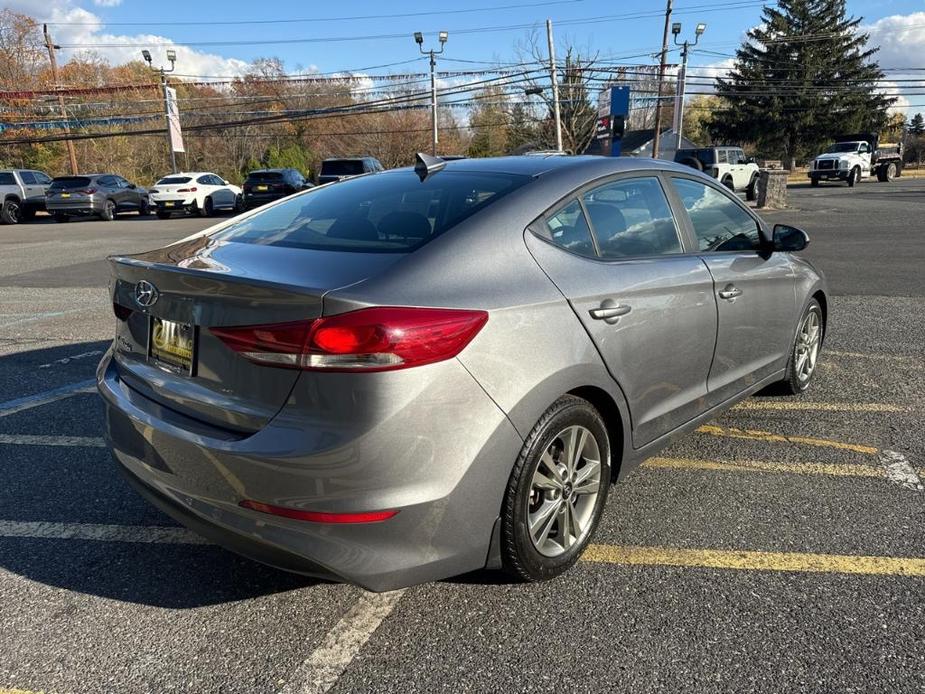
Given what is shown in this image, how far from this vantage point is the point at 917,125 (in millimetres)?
95500

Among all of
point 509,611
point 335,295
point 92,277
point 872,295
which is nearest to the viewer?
point 335,295

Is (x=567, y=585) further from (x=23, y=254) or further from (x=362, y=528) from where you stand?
(x=23, y=254)

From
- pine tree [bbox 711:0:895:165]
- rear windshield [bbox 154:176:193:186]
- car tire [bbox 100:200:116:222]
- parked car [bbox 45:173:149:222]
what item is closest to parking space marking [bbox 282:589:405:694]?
rear windshield [bbox 154:176:193:186]

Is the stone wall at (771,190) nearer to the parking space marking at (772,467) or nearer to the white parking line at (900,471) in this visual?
the white parking line at (900,471)

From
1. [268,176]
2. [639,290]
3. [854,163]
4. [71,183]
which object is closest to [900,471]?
[639,290]

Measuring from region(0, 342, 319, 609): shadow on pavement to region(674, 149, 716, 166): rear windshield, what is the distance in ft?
92.2

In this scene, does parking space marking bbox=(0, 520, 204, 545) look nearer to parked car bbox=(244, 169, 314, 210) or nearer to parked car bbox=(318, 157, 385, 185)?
parked car bbox=(318, 157, 385, 185)

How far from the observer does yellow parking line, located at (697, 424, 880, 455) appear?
12.6 feet

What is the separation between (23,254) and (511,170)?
14.2 m

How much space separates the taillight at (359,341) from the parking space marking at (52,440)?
7.77ft

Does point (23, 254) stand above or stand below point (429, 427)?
below

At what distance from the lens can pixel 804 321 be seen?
447 cm

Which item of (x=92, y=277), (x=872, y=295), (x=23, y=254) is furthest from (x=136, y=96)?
(x=872, y=295)

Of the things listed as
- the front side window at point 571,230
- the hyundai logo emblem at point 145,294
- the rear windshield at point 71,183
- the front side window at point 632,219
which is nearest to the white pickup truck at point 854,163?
the rear windshield at point 71,183
